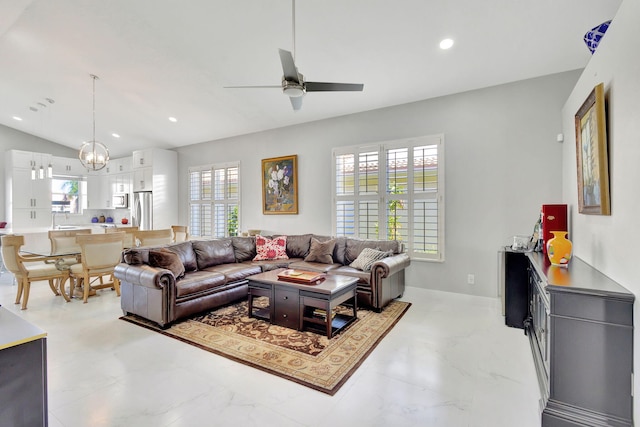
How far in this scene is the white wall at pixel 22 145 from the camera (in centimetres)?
812

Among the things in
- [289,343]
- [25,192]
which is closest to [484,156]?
[289,343]

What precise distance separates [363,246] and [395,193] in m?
1.03

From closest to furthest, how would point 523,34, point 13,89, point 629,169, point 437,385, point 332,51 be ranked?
point 629,169 < point 437,385 < point 523,34 < point 332,51 < point 13,89

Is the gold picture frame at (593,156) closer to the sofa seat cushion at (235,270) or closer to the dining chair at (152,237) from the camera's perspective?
the sofa seat cushion at (235,270)

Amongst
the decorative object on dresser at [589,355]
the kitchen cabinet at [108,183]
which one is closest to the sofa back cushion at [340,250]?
the decorative object on dresser at [589,355]

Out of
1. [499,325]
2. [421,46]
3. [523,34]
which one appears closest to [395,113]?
[421,46]

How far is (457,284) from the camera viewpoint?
4570mm

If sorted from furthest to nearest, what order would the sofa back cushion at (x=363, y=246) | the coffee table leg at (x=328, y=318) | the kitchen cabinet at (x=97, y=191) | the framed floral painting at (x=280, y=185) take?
the kitchen cabinet at (x=97, y=191) → the framed floral painting at (x=280, y=185) → the sofa back cushion at (x=363, y=246) → the coffee table leg at (x=328, y=318)

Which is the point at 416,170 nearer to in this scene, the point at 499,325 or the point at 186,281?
the point at 499,325

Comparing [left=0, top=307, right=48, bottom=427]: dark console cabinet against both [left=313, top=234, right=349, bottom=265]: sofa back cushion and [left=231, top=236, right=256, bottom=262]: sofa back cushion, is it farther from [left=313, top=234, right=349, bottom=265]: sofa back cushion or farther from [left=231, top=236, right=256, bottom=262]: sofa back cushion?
[left=313, top=234, right=349, bottom=265]: sofa back cushion

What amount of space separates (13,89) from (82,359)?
6.42 metres

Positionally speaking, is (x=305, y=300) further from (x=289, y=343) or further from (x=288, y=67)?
(x=288, y=67)

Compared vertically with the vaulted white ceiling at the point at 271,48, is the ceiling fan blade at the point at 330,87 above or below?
below

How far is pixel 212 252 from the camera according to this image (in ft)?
15.6
